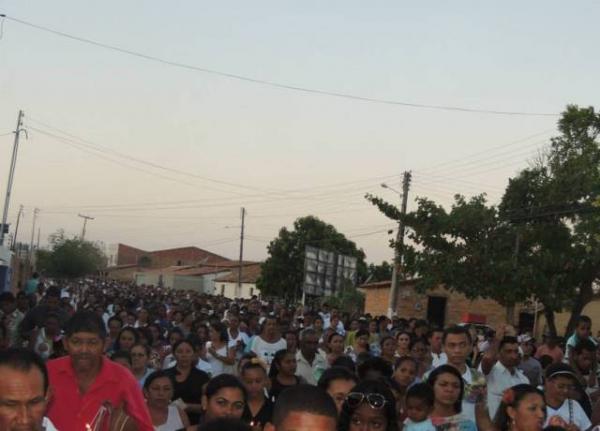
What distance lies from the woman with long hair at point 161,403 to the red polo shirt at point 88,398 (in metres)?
1.82

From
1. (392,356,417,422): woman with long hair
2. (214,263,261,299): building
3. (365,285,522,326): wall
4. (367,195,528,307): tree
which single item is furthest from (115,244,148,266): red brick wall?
(392,356,417,422): woman with long hair

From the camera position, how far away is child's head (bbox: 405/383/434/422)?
5707mm

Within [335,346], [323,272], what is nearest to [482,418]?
[335,346]

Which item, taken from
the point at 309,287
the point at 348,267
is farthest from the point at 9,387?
the point at 348,267

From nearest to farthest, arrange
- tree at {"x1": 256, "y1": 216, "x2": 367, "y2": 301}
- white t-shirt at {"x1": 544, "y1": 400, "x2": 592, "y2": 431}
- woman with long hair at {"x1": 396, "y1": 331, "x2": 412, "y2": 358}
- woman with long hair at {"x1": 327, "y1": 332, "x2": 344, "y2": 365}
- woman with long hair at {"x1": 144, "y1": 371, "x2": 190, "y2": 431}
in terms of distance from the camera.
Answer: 1. woman with long hair at {"x1": 144, "y1": 371, "x2": 190, "y2": 431}
2. white t-shirt at {"x1": 544, "y1": 400, "x2": 592, "y2": 431}
3. woman with long hair at {"x1": 327, "y1": 332, "x2": 344, "y2": 365}
4. woman with long hair at {"x1": 396, "y1": 331, "x2": 412, "y2": 358}
5. tree at {"x1": 256, "y1": 216, "x2": 367, "y2": 301}

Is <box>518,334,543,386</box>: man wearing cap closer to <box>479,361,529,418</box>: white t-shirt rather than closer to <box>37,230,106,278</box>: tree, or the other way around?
<box>479,361,529,418</box>: white t-shirt

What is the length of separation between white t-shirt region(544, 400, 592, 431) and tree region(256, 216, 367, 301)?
1837 inches

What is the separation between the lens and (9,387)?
3201 mm

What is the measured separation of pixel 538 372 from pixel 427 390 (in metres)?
5.09

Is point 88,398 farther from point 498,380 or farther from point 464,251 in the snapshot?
point 464,251

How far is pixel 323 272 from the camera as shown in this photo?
41562 millimetres

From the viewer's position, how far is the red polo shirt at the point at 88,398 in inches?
169

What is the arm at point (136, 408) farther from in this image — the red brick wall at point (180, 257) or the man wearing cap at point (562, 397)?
the red brick wall at point (180, 257)

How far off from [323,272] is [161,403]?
35.3 metres
